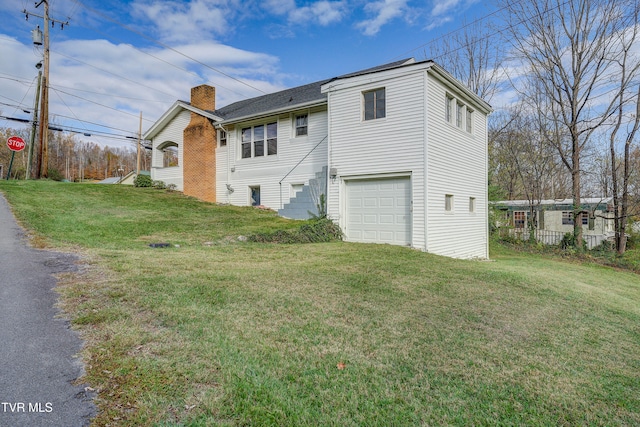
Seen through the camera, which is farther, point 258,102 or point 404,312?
point 258,102

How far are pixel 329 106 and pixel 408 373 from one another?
33.4 feet

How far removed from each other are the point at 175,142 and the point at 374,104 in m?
12.3

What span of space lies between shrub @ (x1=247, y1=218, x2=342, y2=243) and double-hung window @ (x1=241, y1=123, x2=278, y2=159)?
16.9 feet

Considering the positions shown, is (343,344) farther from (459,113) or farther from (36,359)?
(459,113)

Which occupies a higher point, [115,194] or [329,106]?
[329,106]

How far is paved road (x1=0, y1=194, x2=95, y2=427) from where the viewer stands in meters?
2.04

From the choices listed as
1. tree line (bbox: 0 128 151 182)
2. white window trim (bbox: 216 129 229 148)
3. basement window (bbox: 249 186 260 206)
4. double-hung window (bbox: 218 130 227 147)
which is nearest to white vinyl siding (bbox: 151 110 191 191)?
white window trim (bbox: 216 129 229 148)

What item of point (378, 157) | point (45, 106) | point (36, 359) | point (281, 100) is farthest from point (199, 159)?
point (36, 359)

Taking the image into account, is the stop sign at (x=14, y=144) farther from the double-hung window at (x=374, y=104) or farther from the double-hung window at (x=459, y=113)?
the double-hung window at (x=459, y=113)

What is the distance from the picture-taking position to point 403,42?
15.8 metres

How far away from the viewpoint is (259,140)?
15500mm

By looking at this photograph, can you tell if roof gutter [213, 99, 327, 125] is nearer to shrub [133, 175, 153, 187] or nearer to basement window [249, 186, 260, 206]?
basement window [249, 186, 260, 206]

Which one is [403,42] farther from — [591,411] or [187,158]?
[591,411]

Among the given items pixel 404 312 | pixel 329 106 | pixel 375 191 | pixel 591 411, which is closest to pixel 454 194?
pixel 375 191
